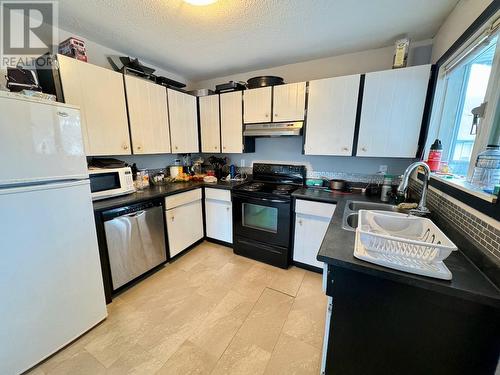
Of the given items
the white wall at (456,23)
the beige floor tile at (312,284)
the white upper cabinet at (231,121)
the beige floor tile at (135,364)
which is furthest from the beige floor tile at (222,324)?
the white wall at (456,23)

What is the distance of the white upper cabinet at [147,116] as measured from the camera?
212cm

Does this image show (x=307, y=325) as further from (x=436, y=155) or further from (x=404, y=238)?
(x=436, y=155)

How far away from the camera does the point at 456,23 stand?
4.76ft

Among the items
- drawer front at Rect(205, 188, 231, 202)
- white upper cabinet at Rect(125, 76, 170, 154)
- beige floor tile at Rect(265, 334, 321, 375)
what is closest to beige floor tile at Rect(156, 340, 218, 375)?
beige floor tile at Rect(265, 334, 321, 375)

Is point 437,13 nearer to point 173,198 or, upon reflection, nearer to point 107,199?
point 173,198

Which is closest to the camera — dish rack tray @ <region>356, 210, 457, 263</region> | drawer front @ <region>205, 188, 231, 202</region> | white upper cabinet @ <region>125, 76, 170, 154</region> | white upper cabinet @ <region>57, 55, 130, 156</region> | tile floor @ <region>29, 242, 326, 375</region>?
dish rack tray @ <region>356, 210, 457, 263</region>

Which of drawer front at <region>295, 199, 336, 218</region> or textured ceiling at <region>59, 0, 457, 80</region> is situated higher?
textured ceiling at <region>59, 0, 457, 80</region>

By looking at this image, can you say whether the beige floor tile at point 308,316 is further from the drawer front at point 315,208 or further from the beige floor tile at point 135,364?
the beige floor tile at point 135,364

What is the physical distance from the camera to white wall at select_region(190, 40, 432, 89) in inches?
79.4

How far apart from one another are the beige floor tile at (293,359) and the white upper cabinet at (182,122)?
2.38 m

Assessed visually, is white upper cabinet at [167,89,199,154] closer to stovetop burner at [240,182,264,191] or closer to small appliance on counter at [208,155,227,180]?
small appliance on counter at [208,155,227,180]

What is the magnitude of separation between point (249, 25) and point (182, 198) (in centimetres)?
187

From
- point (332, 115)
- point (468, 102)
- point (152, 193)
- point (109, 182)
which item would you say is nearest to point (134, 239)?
point (152, 193)

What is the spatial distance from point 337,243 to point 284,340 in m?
0.96
